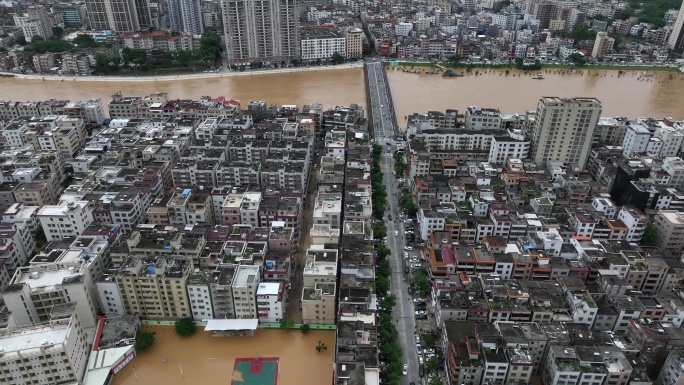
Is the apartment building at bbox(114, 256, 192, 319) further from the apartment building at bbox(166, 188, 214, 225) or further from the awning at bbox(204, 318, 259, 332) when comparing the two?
the apartment building at bbox(166, 188, 214, 225)

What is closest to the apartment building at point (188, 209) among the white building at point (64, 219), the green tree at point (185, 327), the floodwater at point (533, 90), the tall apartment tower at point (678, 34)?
the white building at point (64, 219)

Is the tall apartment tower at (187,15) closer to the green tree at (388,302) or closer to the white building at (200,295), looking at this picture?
the white building at (200,295)

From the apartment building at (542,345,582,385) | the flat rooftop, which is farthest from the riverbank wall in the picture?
the apartment building at (542,345,582,385)

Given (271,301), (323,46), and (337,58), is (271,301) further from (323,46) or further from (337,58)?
(323,46)

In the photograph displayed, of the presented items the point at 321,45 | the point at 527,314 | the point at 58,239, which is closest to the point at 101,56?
the point at 321,45

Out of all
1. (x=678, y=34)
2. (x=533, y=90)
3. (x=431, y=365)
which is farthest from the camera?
(x=678, y=34)

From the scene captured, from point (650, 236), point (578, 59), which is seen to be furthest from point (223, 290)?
point (578, 59)
